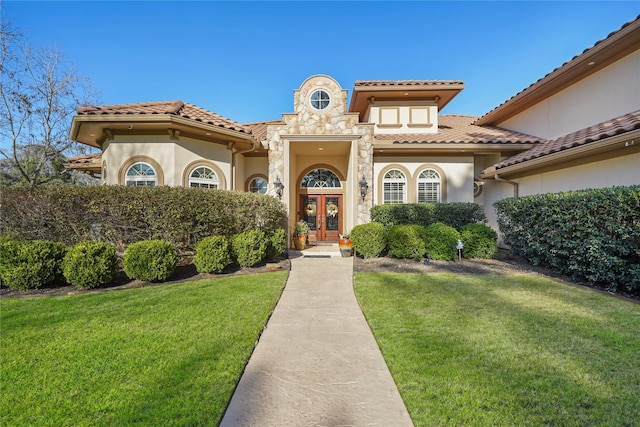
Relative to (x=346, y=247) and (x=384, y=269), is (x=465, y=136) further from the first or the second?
(x=384, y=269)

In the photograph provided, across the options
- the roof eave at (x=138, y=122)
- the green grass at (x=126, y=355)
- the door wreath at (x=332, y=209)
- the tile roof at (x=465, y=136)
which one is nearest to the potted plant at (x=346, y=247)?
the door wreath at (x=332, y=209)

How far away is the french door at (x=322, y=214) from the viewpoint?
539 inches

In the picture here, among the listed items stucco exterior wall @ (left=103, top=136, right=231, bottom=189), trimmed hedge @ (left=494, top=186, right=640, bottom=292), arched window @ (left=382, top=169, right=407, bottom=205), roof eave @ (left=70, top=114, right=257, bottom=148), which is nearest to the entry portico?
arched window @ (left=382, top=169, right=407, bottom=205)

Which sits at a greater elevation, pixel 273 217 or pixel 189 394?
pixel 273 217

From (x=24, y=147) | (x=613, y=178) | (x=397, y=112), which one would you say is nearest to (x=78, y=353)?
(x=613, y=178)

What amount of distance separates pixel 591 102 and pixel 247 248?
41.1 feet

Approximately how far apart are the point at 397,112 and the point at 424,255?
774 cm

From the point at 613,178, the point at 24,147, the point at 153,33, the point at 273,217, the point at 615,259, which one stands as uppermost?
the point at 153,33

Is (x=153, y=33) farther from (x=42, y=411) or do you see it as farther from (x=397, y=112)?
(x=42, y=411)

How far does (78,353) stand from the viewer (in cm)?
326

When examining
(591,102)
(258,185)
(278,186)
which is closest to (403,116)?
(591,102)

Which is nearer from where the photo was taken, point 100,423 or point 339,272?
point 100,423

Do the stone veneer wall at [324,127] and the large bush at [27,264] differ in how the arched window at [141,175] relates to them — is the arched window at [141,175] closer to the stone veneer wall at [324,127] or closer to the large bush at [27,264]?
the large bush at [27,264]

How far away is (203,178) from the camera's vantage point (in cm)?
1026
